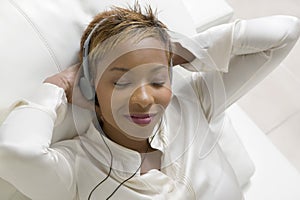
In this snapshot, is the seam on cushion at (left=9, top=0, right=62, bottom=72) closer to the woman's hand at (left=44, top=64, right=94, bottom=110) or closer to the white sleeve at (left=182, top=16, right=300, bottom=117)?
the woman's hand at (left=44, top=64, right=94, bottom=110)

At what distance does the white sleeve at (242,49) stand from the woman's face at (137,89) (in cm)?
15

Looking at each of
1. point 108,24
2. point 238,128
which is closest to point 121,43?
point 108,24

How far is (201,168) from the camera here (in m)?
1.04

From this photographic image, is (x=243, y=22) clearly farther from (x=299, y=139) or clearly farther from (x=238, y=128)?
(x=299, y=139)

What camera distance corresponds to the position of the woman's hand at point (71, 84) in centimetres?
94

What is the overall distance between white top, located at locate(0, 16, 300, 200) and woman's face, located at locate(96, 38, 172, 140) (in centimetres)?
7

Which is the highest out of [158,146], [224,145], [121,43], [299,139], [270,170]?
[121,43]

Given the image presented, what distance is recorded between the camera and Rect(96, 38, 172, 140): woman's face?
868mm

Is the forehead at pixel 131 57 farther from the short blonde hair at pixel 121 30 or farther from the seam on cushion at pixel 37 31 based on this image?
the seam on cushion at pixel 37 31

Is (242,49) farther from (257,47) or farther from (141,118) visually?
(141,118)

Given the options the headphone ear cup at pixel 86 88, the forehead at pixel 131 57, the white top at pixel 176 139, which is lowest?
the white top at pixel 176 139

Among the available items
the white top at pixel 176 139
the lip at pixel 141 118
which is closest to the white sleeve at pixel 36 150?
the white top at pixel 176 139

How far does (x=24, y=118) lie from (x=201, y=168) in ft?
1.20

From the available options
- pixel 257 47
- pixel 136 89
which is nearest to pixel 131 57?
pixel 136 89
